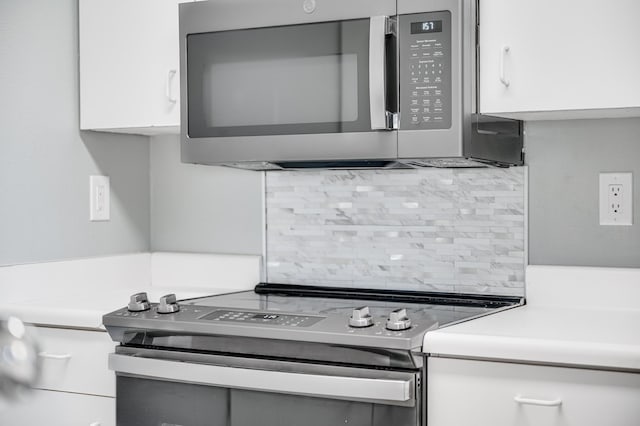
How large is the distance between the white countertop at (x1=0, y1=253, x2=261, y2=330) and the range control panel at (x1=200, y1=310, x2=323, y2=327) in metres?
0.33

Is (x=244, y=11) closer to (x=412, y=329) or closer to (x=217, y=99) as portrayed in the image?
(x=217, y=99)

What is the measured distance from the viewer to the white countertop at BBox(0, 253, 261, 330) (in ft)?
6.38

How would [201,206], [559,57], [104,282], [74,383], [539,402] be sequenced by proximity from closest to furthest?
[539,402]
[559,57]
[74,383]
[104,282]
[201,206]

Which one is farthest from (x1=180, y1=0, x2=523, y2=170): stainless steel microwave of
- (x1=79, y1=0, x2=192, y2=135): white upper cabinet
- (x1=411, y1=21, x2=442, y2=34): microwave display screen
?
(x1=79, y1=0, x2=192, y2=135): white upper cabinet

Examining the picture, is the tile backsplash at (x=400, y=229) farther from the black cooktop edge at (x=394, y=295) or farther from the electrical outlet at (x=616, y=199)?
the electrical outlet at (x=616, y=199)

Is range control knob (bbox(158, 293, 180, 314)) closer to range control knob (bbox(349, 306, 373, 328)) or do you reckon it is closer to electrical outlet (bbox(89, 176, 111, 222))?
range control knob (bbox(349, 306, 373, 328))

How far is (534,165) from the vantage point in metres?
2.01

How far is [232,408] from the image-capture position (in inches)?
65.7

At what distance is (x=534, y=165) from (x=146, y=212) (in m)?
1.27

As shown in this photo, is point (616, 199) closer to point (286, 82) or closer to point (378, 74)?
point (378, 74)

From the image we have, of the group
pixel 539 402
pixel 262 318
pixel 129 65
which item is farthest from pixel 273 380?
pixel 129 65

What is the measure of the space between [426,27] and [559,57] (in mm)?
306

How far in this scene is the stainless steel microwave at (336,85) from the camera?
1735 millimetres

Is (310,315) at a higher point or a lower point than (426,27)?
lower
